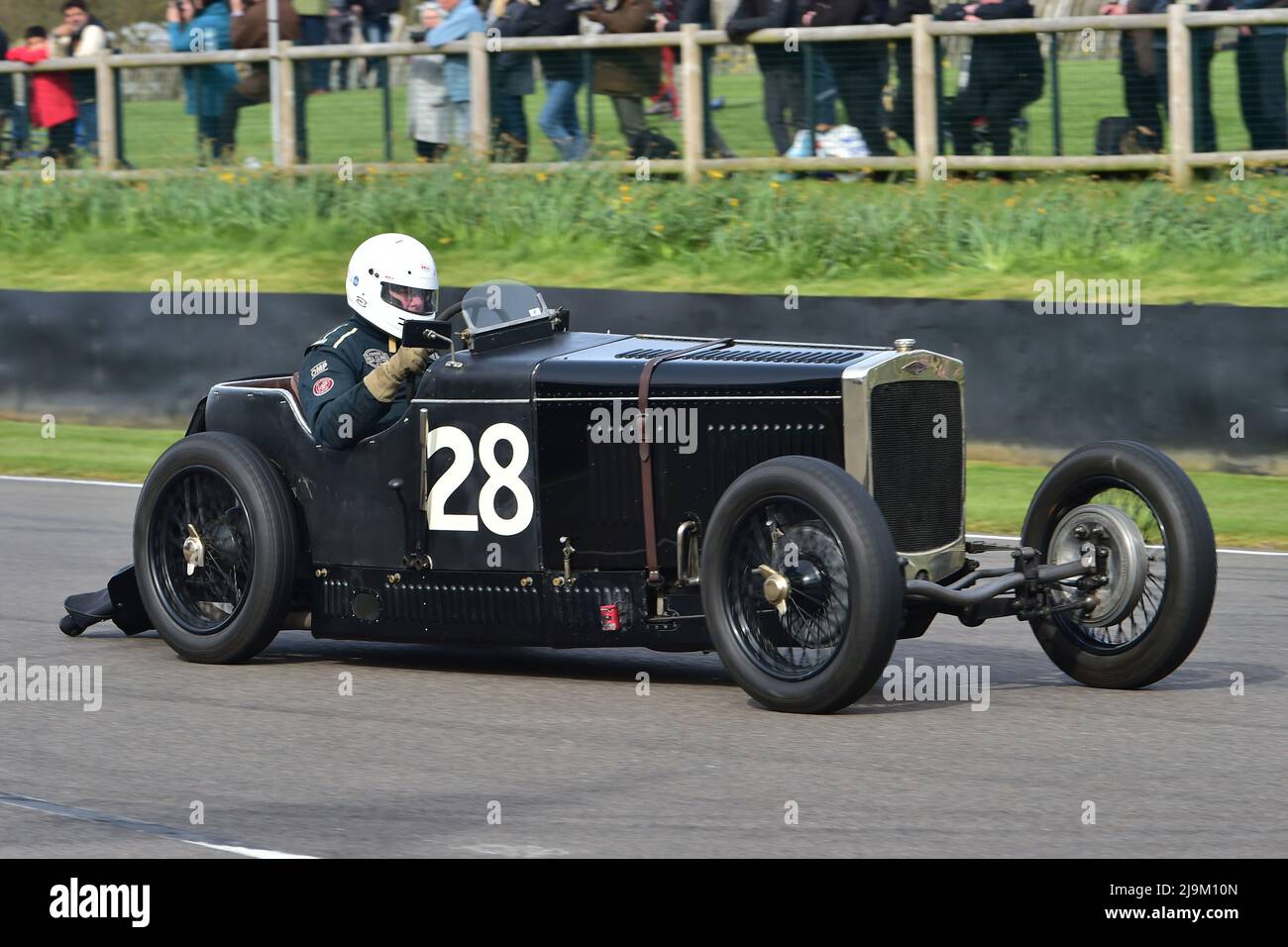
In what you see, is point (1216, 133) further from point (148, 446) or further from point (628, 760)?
point (628, 760)

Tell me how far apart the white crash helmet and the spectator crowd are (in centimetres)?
910

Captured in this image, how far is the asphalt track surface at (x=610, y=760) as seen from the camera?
16.9 feet

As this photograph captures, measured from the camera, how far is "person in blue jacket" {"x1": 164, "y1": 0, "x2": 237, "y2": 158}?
19.9 metres

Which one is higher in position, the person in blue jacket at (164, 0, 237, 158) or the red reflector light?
the person in blue jacket at (164, 0, 237, 158)

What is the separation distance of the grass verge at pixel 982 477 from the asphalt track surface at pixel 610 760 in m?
2.96

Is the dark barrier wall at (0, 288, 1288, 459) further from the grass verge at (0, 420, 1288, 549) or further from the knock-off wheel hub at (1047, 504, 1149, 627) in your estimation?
the knock-off wheel hub at (1047, 504, 1149, 627)

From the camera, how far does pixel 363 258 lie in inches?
303

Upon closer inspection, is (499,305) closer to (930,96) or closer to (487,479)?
(487,479)

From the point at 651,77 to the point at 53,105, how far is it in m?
6.47

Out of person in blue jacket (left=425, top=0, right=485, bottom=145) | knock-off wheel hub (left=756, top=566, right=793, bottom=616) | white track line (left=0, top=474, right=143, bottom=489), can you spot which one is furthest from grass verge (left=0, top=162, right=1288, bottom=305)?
knock-off wheel hub (left=756, top=566, right=793, bottom=616)

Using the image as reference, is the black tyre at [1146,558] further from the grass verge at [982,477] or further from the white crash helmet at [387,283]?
the grass verge at [982,477]

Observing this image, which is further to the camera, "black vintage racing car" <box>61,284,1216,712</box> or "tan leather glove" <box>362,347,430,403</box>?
"tan leather glove" <box>362,347,430,403</box>
